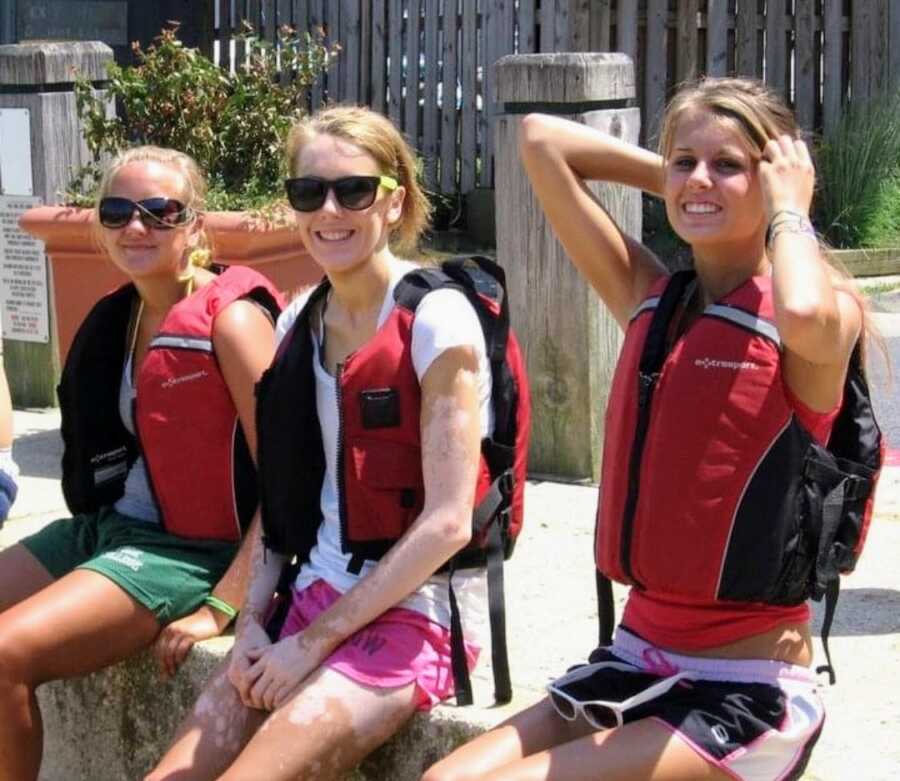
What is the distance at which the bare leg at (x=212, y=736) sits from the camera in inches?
132

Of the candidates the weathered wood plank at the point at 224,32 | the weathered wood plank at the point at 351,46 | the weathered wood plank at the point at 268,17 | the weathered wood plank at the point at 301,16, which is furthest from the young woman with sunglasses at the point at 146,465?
the weathered wood plank at the point at 224,32

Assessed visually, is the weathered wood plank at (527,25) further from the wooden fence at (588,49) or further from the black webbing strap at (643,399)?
the black webbing strap at (643,399)

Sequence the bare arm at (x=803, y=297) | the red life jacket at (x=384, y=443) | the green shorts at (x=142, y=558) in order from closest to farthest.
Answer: the bare arm at (x=803, y=297)
the red life jacket at (x=384, y=443)
the green shorts at (x=142, y=558)

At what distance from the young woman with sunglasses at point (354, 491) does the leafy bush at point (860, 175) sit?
783cm

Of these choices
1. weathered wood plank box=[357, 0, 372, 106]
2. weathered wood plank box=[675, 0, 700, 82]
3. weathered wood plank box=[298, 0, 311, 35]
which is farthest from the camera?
weathered wood plank box=[298, 0, 311, 35]

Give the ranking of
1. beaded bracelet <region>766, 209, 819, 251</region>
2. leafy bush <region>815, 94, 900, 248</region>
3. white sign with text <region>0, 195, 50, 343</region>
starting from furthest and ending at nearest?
1. leafy bush <region>815, 94, 900, 248</region>
2. white sign with text <region>0, 195, 50, 343</region>
3. beaded bracelet <region>766, 209, 819, 251</region>

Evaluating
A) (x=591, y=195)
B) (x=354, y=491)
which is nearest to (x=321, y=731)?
(x=354, y=491)

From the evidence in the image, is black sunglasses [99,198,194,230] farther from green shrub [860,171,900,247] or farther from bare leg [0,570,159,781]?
green shrub [860,171,900,247]

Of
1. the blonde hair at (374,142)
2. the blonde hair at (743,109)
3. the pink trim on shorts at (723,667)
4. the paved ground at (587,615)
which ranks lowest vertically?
the paved ground at (587,615)

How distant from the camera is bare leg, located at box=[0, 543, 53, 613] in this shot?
4039 mm

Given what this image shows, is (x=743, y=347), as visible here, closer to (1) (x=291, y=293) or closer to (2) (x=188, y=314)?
(2) (x=188, y=314)

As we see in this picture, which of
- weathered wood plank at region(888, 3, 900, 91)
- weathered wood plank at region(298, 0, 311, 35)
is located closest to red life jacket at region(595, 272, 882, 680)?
weathered wood plank at region(888, 3, 900, 91)

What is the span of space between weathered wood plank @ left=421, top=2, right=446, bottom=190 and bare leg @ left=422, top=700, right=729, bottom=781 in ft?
29.8

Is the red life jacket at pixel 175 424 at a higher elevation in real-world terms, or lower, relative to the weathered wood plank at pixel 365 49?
lower
